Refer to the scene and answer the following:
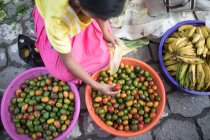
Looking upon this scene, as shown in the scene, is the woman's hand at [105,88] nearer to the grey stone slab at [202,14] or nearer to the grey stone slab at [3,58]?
the grey stone slab at [3,58]

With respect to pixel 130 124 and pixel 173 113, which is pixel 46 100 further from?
pixel 173 113

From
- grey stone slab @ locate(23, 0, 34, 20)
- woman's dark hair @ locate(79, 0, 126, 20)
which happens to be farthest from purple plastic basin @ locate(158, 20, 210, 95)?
grey stone slab @ locate(23, 0, 34, 20)

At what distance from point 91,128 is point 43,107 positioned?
46 centimetres

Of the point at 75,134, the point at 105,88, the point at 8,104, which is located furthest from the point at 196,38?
the point at 8,104

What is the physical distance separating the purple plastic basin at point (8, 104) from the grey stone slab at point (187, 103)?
34.3 inches

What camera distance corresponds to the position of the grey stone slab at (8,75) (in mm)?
2620

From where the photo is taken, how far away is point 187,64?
2.35 m

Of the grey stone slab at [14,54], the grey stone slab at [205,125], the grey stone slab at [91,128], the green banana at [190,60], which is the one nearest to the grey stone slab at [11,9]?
the grey stone slab at [14,54]

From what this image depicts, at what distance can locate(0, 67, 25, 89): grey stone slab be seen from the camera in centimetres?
262

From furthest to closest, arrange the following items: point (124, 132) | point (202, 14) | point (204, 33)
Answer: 1. point (202, 14)
2. point (204, 33)
3. point (124, 132)

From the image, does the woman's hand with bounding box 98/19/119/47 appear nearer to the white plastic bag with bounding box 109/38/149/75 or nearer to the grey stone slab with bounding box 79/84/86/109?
the white plastic bag with bounding box 109/38/149/75

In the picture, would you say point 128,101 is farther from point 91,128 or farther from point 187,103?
point 187,103

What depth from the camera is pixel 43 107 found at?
2.27 meters

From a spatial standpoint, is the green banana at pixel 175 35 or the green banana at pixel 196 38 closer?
the green banana at pixel 196 38
